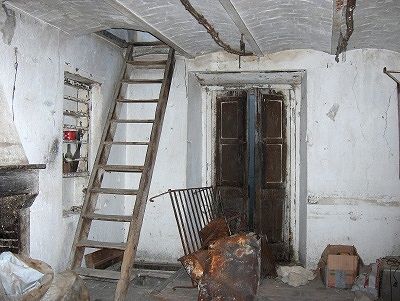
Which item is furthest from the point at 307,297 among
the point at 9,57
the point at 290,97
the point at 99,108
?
the point at 9,57

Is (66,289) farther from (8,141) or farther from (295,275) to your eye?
(295,275)

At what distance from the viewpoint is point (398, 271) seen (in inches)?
182

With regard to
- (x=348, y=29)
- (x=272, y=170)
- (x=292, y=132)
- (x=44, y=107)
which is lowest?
(x=272, y=170)

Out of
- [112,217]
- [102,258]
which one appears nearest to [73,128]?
[112,217]

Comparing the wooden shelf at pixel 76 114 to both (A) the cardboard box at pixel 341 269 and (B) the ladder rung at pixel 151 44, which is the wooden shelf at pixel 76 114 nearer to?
(B) the ladder rung at pixel 151 44

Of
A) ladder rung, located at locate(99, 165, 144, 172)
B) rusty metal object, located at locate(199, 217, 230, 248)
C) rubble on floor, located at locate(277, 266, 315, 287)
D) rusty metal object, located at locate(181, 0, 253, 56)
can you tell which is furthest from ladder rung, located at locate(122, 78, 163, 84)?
rubble on floor, located at locate(277, 266, 315, 287)

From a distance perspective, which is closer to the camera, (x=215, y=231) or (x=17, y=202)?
(x=17, y=202)

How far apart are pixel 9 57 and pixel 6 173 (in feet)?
3.61

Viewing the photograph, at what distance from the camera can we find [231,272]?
422cm

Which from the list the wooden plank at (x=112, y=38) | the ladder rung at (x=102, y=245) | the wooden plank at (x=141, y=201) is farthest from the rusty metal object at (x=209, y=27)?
the ladder rung at (x=102, y=245)

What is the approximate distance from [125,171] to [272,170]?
100 inches

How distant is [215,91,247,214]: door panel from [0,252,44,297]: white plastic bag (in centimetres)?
371

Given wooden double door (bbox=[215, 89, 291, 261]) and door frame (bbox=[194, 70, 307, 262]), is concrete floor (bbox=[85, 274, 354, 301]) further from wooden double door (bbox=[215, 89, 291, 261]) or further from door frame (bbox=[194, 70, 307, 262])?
wooden double door (bbox=[215, 89, 291, 261])

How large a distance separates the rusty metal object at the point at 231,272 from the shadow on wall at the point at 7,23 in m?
2.91
